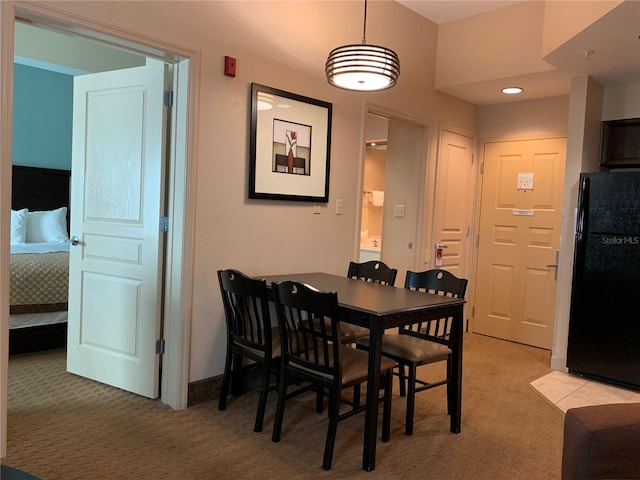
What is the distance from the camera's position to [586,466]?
5.21 feet

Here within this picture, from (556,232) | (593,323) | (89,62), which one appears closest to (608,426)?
(593,323)

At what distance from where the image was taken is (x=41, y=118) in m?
6.06

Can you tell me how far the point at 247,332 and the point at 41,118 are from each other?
4.67 metres

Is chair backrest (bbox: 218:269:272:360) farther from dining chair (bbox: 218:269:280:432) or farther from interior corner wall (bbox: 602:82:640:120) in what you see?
interior corner wall (bbox: 602:82:640:120)

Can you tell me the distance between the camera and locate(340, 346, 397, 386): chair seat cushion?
97.7 inches

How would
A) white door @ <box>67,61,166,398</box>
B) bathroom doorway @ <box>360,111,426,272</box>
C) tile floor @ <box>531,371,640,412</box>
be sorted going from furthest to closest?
bathroom doorway @ <box>360,111,426,272</box> < tile floor @ <box>531,371,640,412</box> < white door @ <box>67,61,166,398</box>

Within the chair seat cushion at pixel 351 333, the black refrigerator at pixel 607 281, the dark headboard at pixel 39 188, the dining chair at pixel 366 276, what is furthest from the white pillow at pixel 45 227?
the black refrigerator at pixel 607 281

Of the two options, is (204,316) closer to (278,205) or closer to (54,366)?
(278,205)

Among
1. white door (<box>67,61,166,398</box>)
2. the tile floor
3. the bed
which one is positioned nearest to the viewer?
white door (<box>67,61,166,398</box>)

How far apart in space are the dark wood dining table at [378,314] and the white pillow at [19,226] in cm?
355

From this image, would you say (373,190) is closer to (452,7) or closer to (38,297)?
(452,7)

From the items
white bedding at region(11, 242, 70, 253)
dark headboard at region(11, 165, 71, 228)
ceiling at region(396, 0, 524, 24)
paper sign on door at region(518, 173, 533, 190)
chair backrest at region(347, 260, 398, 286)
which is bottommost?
white bedding at region(11, 242, 70, 253)

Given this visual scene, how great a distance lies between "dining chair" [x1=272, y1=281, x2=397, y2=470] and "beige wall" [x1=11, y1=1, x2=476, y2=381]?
2.37 feet

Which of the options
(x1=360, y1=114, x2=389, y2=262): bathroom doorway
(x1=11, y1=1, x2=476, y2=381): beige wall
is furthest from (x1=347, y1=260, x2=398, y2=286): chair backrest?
(x1=360, y1=114, x2=389, y2=262): bathroom doorway
